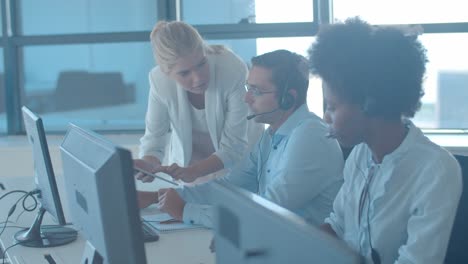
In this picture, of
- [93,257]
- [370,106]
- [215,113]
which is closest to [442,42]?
[215,113]

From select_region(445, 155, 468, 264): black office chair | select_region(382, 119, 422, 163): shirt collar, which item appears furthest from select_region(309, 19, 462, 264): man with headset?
select_region(445, 155, 468, 264): black office chair

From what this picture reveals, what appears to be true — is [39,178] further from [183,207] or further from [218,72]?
[218,72]

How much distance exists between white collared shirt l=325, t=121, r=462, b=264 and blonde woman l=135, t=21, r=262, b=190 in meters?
0.89

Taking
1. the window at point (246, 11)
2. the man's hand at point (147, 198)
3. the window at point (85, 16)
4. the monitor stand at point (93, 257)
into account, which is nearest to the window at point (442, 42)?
the window at point (246, 11)

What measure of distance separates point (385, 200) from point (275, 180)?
0.52 metres

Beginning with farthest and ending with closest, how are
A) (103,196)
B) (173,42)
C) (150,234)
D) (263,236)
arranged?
(173,42) < (150,234) < (103,196) < (263,236)

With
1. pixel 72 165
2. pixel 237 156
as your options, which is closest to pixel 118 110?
pixel 237 156

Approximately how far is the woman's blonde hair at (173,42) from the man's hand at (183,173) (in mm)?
355

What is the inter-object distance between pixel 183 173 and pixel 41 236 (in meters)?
0.55

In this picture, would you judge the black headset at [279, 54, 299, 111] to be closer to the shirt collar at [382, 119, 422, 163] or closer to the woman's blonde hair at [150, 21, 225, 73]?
the woman's blonde hair at [150, 21, 225, 73]

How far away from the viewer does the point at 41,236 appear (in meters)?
2.13

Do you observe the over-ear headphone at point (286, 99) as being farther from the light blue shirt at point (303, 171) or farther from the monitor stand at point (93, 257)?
the monitor stand at point (93, 257)

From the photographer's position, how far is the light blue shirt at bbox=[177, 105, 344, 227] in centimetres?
203

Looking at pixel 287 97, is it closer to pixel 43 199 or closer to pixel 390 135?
pixel 390 135
